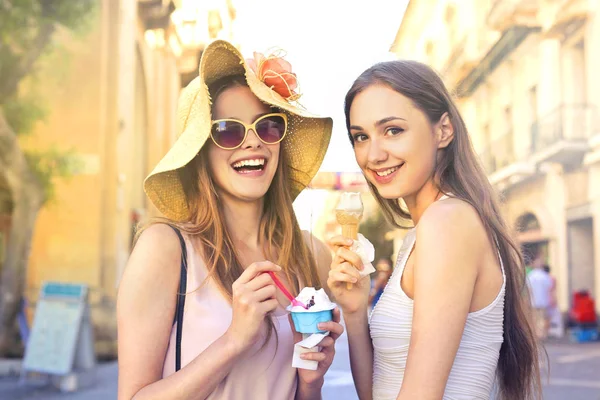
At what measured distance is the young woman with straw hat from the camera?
2014 millimetres

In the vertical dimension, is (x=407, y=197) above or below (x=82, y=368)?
above

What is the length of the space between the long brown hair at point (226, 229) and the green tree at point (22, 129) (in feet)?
22.7

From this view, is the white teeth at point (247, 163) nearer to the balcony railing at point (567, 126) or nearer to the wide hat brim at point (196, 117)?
the wide hat brim at point (196, 117)

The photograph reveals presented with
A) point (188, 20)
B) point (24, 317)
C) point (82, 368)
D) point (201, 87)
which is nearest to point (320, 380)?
point (201, 87)

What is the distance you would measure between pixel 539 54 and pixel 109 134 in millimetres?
6448

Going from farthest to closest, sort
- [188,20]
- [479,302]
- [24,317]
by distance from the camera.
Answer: [188,20] → [24,317] → [479,302]

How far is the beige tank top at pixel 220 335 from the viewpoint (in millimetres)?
2125

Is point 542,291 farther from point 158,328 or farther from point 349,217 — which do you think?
point 158,328

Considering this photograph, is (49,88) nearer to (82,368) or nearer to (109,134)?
(109,134)

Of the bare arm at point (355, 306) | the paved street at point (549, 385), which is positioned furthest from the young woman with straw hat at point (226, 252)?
the paved street at point (549, 385)

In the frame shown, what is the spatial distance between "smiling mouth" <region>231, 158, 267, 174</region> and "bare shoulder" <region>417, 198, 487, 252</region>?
0.67 m

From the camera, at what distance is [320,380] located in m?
2.23

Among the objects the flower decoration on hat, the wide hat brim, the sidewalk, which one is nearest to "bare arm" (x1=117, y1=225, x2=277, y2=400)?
the wide hat brim

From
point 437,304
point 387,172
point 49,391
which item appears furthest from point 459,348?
point 49,391
